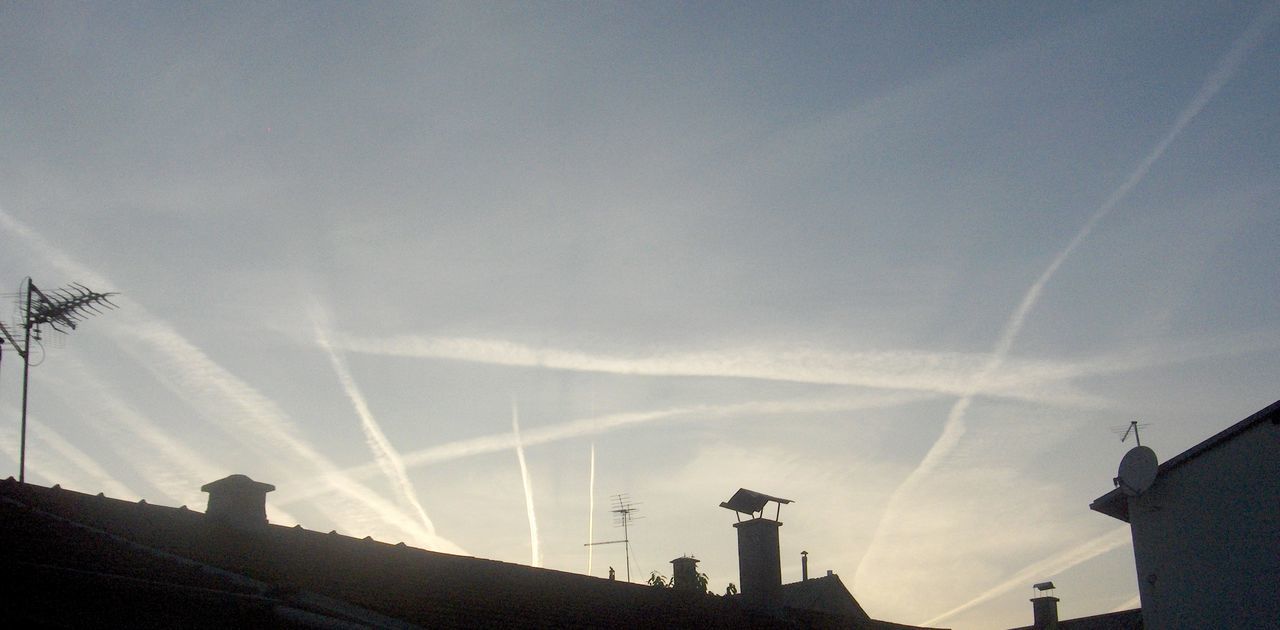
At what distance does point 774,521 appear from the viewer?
1839 cm

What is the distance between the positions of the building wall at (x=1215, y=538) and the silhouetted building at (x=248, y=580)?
7.90 m

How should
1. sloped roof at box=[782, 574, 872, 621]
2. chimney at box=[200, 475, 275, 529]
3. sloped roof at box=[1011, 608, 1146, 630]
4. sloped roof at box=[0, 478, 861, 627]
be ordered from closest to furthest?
sloped roof at box=[0, 478, 861, 627]
chimney at box=[200, 475, 275, 529]
sloped roof at box=[1011, 608, 1146, 630]
sloped roof at box=[782, 574, 872, 621]

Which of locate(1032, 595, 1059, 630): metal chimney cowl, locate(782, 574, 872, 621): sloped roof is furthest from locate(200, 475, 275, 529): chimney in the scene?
locate(782, 574, 872, 621): sloped roof

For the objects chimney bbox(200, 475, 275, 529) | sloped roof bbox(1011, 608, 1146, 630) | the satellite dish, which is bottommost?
sloped roof bbox(1011, 608, 1146, 630)

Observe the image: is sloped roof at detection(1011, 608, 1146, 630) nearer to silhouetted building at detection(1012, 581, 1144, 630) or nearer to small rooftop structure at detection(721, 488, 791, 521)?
silhouetted building at detection(1012, 581, 1144, 630)

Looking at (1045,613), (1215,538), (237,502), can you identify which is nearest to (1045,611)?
(1045,613)

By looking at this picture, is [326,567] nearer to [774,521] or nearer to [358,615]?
[358,615]

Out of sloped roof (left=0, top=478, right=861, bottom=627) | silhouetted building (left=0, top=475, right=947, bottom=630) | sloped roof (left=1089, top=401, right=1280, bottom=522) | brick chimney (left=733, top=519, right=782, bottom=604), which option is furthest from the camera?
brick chimney (left=733, top=519, right=782, bottom=604)

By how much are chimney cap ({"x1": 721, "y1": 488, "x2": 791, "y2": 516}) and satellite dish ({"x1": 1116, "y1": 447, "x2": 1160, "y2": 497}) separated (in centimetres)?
689

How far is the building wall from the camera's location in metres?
16.9

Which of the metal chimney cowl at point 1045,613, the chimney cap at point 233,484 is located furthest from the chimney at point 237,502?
the metal chimney cowl at point 1045,613

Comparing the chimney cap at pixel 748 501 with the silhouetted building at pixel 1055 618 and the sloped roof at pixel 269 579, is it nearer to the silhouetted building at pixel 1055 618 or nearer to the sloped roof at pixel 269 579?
the sloped roof at pixel 269 579

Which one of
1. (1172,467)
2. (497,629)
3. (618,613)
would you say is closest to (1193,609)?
(1172,467)

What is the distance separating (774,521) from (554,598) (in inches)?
220
